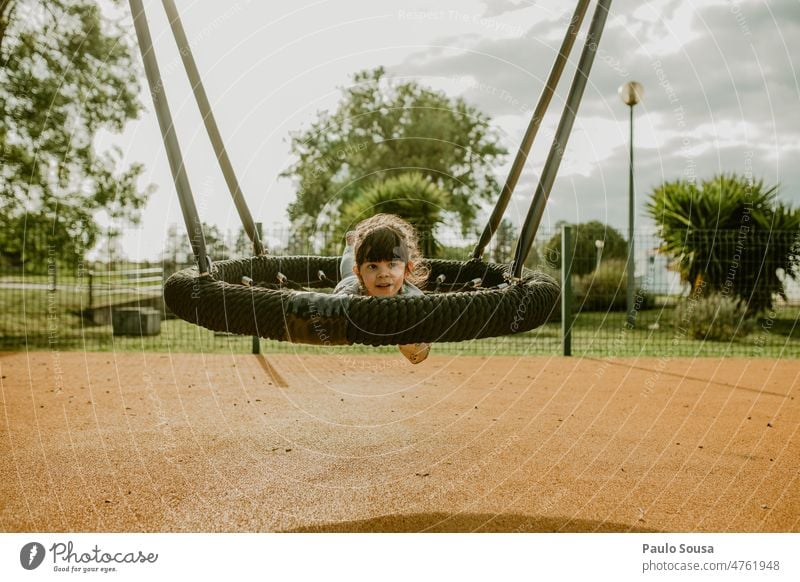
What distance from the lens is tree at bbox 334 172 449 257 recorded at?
9.16 m

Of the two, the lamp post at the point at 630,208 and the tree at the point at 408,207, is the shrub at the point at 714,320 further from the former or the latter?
the tree at the point at 408,207

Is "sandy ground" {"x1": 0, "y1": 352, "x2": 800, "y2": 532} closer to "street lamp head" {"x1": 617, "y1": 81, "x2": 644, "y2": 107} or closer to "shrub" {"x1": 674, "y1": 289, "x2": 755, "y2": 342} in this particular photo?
Answer: "shrub" {"x1": 674, "y1": 289, "x2": 755, "y2": 342}

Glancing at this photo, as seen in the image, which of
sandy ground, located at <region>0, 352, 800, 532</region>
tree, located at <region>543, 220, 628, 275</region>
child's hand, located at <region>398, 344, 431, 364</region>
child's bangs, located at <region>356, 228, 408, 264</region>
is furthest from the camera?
tree, located at <region>543, 220, 628, 275</region>

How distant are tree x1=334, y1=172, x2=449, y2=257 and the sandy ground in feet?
10.6

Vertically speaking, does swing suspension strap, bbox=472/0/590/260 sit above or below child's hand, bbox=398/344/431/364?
A: above

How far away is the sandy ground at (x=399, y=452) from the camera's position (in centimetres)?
256

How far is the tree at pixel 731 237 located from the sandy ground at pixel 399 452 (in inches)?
154

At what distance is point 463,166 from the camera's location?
15.7 meters

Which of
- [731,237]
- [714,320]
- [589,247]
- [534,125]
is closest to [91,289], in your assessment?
[589,247]

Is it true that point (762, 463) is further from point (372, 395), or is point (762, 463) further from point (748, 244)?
point (748, 244)

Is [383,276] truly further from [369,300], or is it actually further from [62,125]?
[62,125]

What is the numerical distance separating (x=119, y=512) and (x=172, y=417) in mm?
1838

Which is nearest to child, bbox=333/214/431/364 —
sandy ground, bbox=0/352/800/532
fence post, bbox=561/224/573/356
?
sandy ground, bbox=0/352/800/532

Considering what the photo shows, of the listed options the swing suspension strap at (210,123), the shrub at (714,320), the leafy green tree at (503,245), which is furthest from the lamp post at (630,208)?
the swing suspension strap at (210,123)
